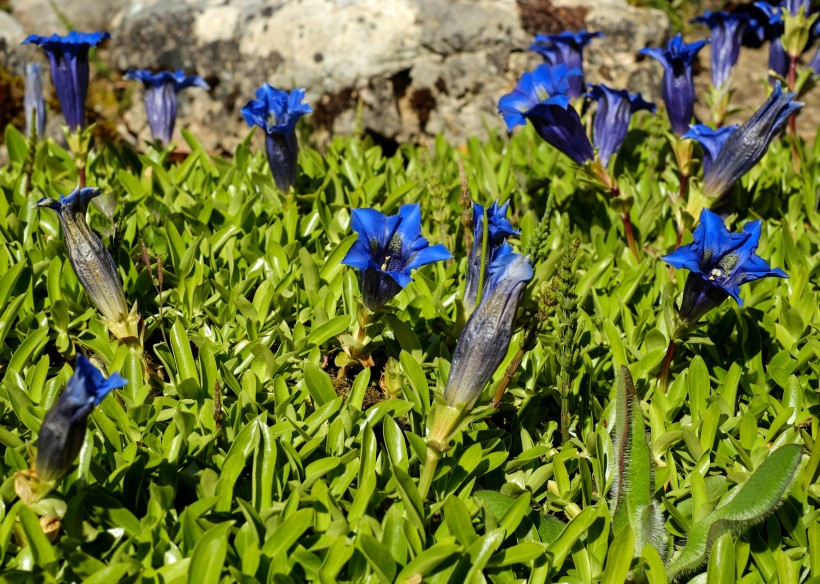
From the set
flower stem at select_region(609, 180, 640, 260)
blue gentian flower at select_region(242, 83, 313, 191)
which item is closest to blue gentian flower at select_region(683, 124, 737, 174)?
flower stem at select_region(609, 180, 640, 260)

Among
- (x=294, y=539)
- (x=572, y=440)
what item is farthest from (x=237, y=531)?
(x=572, y=440)

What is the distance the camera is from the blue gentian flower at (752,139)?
296cm

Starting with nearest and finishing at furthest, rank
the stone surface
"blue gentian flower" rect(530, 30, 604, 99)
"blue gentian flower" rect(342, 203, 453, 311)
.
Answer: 1. "blue gentian flower" rect(342, 203, 453, 311)
2. "blue gentian flower" rect(530, 30, 604, 99)
3. the stone surface

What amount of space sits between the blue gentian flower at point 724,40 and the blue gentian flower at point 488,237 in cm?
218

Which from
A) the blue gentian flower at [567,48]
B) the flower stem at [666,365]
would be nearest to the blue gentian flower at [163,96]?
the blue gentian flower at [567,48]

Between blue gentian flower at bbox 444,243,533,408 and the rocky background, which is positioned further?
the rocky background

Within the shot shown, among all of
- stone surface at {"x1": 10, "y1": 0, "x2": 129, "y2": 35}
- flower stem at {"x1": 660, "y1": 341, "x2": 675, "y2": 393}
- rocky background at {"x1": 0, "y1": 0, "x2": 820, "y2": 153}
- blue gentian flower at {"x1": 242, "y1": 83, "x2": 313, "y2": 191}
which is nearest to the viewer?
flower stem at {"x1": 660, "y1": 341, "x2": 675, "y2": 393}

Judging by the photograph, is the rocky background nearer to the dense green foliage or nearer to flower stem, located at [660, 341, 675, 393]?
the dense green foliage

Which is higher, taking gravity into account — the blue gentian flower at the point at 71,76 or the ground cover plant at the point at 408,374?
the blue gentian flower at the point at 71,76

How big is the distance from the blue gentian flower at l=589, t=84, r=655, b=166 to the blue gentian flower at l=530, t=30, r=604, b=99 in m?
0.37

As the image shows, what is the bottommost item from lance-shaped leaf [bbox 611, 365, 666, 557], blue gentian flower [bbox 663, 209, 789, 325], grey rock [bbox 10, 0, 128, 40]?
lance-shaped leaf [bbox 611, 365, 666, 557]

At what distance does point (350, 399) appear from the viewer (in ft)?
7.98

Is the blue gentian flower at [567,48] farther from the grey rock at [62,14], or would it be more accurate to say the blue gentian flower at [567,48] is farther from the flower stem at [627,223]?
the grey rock at [62,14]

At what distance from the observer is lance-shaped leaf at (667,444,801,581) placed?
201cm
